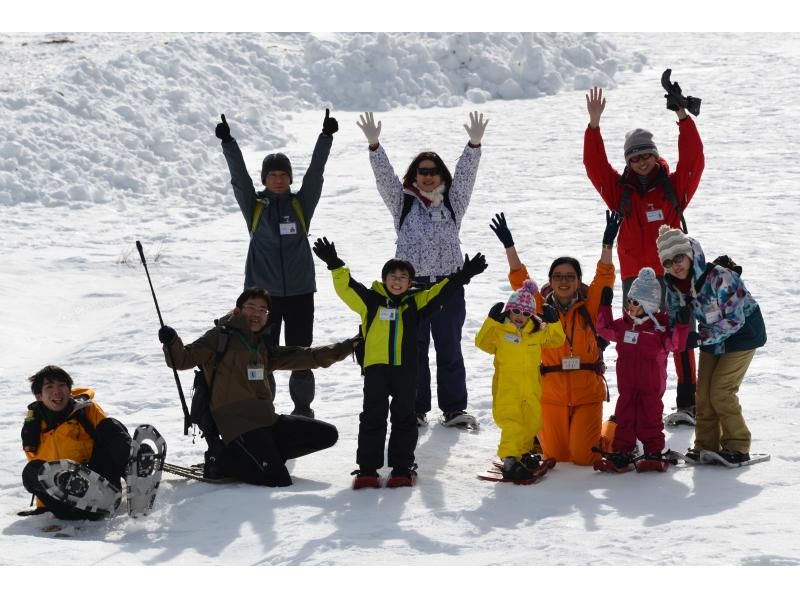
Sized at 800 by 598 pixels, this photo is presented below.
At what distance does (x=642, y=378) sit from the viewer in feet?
25.8

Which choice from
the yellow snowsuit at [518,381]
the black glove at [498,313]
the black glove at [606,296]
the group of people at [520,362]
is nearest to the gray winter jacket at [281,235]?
the group of people at [520,362]

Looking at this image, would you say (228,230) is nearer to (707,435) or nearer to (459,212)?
(459,212)

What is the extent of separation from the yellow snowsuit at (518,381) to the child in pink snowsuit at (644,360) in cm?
45

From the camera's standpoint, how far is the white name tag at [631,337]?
7875mm

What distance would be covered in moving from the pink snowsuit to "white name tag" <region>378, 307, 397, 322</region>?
1.36 m

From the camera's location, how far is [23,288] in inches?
523

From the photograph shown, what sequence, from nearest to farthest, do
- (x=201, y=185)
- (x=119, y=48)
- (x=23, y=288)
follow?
(x=23, y=288) → (x=201, y=185) → (x=119, y=48)

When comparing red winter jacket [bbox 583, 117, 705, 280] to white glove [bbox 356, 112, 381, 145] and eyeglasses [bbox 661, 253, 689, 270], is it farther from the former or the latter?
white glove [bbox 356, 112, 381, 145]

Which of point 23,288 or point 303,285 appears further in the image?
point 23,288

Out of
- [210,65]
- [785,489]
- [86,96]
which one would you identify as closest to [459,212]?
[785,489]

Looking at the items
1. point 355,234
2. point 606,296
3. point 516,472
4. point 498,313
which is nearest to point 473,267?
point 498,313

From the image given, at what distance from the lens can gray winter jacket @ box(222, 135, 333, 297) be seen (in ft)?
28.9

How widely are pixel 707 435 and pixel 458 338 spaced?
1894 mm

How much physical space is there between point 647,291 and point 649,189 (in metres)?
1.13
